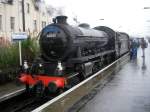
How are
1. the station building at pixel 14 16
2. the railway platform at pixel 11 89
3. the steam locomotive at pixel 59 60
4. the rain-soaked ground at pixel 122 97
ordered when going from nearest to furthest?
the rain-soaked ground at pixel 122 97 < the steam locomotive at pixel 59 60 < the railway platform at pixel 11 89 < the station building at pixel 14 16

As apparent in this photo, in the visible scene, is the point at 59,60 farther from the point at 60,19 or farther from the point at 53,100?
the point at 53,100

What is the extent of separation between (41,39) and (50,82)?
264 cm

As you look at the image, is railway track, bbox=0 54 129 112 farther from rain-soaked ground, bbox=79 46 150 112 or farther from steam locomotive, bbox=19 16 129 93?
steam locomotive, bbox=19 16 129 93

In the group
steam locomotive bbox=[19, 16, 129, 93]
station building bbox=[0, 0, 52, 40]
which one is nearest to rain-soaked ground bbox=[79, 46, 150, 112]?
steam locomotive bbox=[19, 16, 129, 93]

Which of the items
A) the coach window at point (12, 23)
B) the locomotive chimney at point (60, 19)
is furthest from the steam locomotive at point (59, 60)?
the coach window at point (12, 23)

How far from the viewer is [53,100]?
32.8ft

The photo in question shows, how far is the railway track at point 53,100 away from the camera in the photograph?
9953 millimetres

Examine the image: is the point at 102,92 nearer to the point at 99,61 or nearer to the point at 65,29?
the point at 65,29

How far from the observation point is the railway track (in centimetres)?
995

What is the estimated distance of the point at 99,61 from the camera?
20.7 meters

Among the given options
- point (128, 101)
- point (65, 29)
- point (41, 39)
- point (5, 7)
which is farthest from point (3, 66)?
point (5, 7)

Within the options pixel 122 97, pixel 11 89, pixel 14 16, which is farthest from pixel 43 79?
pixel 14 16

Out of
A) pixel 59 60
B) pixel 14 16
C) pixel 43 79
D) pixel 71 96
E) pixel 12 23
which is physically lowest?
pixel 71 96

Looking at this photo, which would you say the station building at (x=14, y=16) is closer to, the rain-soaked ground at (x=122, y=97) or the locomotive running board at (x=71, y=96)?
the rain-soaked ground at (x=122, y=97)
